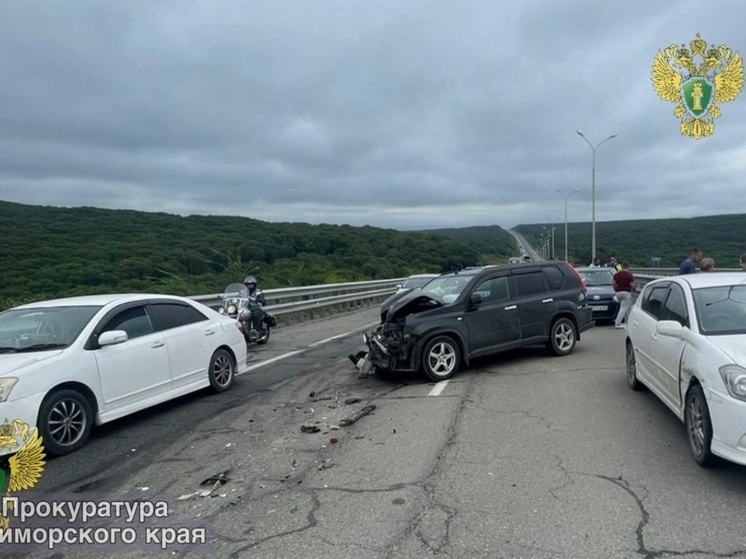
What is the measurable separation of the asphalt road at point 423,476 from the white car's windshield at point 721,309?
45.1 inches

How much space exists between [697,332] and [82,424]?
20.0 ft

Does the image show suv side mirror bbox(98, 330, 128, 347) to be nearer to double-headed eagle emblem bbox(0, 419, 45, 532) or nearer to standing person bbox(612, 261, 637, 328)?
double-headed eagle emblem bbox(0, 419, 45, 532)

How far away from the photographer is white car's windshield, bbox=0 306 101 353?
6.36m

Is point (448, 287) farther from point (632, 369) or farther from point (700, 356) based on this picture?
point (700, 356)

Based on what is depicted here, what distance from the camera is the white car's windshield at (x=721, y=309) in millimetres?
5473

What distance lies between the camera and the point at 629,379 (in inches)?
315

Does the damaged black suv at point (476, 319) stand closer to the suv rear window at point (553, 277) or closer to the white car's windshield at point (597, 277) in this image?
the suv rear window at point (553, 277)

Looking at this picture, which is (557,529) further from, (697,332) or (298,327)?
(298,327)

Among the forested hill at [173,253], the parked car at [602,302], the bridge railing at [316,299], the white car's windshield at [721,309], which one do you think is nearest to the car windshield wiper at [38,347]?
the white car's windshield at [721,309]

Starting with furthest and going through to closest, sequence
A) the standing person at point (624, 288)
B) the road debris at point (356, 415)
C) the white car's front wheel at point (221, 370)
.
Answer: the standing person at point (624, 288)
the white car's front wheel at point (221, 370)
the road debris at point (356, 415)

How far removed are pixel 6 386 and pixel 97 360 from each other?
1.04m

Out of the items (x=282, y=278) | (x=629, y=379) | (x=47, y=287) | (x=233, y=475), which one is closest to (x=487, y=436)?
(x=233, y=475)

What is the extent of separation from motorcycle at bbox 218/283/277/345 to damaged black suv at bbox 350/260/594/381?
4266 mm

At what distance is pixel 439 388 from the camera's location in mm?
8461
